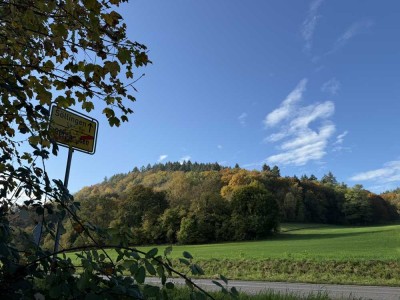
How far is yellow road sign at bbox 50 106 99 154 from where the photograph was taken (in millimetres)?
3205

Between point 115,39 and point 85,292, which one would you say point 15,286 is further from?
point 115,39

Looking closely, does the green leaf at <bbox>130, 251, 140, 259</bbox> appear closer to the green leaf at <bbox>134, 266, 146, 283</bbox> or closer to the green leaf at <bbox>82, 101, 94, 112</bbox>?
the green leaf at <bbox>134, 266, 146, 283</bbox>

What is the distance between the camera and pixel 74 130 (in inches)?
137

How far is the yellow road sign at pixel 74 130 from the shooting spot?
3.21 metres

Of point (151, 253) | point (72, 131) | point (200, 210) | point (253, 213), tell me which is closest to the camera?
point (151, 253)

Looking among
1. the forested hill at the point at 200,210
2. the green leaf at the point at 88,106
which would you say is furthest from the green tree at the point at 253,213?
the green leaf at the point at 88,106

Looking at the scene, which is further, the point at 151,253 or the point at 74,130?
the point at 74,130

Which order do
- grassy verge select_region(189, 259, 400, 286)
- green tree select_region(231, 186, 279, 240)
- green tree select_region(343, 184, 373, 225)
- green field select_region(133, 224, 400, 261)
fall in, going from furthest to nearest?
green tree select_region(343, 184, 373, 225), green tree select_region(231, 186, 279, 240), green field select_region(133, 224, 400, 261), grassy verge select_region(189, 259, 400, 286)

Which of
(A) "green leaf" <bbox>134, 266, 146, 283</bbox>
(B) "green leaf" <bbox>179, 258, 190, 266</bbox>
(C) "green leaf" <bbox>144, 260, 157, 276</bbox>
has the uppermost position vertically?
(B) "green leaf" <bbox>179, 258, 190, 266</bbox>

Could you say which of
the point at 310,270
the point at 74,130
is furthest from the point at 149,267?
the point at 310,270

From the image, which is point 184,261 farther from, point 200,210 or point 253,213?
point 200,210

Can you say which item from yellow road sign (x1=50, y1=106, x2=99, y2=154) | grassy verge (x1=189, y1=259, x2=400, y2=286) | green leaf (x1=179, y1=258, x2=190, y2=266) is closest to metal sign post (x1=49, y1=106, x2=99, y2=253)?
yellow road sign (x1=50, y1=106, x2=99, y2=154)

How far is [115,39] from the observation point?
8.33ft

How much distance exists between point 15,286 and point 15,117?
56.0 inches
